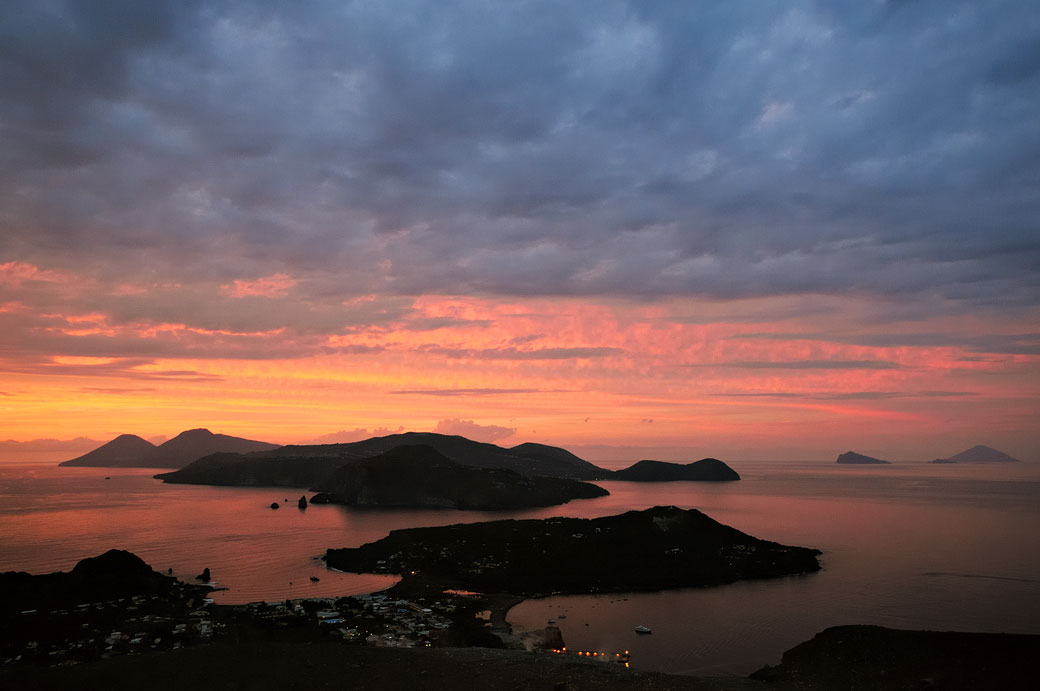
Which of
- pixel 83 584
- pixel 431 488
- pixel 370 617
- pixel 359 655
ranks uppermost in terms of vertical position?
pixel 359 655

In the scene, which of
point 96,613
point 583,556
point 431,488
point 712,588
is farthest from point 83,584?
point 431,488

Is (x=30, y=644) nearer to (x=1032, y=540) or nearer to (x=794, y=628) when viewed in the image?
(x=794, y=628)

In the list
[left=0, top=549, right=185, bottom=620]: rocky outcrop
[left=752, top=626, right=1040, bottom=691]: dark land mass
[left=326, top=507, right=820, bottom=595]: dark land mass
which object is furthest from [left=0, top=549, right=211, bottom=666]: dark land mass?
[left=752, top=626, right=1040, bottom=691]: dark land mass

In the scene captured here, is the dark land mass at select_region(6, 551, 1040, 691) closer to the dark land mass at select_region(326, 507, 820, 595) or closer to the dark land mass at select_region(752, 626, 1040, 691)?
the dark land mass at select_region(752, 626, 1040, 691)

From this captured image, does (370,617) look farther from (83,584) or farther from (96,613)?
(83,584)

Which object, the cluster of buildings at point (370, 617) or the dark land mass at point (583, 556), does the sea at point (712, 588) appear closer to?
the dark land mass at point (583, 556)

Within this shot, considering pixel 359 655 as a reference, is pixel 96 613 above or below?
below

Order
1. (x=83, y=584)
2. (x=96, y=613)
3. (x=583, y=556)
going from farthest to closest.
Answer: (x=583, y=556) < (x=83, y=584) < (x=96, y=613)
